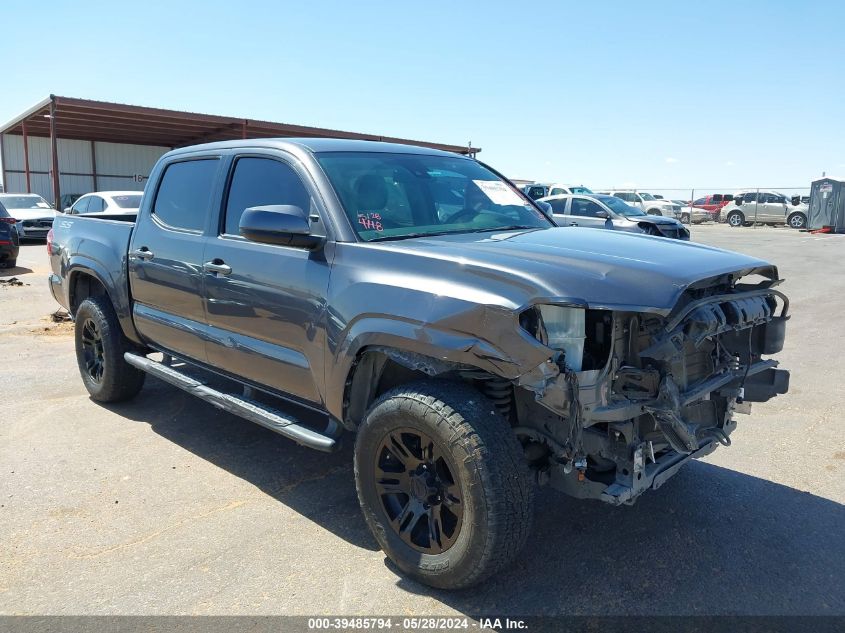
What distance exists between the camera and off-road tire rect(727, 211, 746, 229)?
36531 mm

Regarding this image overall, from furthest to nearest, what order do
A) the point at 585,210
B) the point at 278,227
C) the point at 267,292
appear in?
the point at 585,210, the point at 267,292, the point at 278,227

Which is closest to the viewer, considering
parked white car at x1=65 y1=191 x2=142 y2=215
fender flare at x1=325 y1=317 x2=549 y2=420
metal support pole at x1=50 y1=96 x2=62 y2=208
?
fender flare at x1=325 y1=317 x2=549 y2=420

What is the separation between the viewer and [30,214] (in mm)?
21078

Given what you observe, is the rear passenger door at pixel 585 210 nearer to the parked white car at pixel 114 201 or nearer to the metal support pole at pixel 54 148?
the parked white car at pixel 114 201

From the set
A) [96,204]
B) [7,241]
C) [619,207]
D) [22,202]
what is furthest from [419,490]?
[22,202]

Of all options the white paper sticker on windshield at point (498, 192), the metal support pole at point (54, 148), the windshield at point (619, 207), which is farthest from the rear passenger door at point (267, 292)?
the metal support pole at point (54, 148)

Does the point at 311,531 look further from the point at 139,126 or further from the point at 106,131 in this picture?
the point at 106,131

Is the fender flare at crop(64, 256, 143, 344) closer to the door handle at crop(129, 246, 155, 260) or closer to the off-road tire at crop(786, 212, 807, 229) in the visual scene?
the door handle at crop(129, 246, 155, 260)

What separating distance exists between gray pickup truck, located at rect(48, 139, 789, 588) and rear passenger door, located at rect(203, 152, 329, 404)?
0.01m

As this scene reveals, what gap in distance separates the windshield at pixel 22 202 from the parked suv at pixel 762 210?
32303mm

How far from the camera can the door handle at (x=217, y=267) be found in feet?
12.9

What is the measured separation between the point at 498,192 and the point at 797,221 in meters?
35.2

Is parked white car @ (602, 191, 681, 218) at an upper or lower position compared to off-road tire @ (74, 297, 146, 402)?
upper

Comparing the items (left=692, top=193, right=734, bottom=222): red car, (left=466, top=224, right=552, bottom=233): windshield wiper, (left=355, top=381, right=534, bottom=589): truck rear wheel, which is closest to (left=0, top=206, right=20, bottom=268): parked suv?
(left=466, top=224, right=552, bottom=233): windshield wiper
